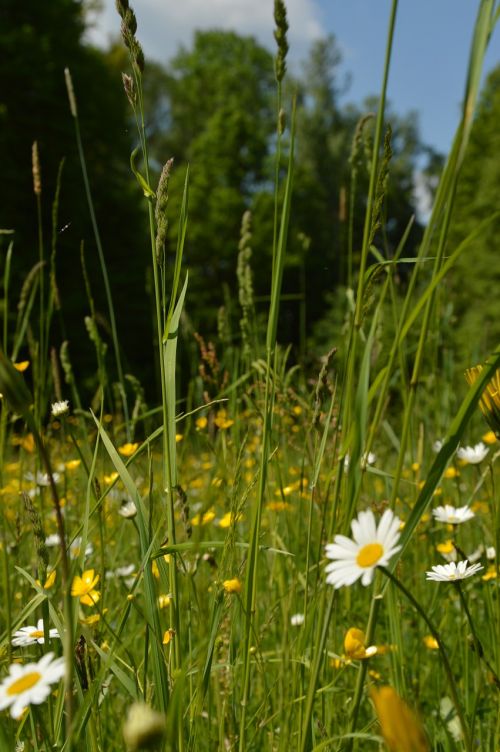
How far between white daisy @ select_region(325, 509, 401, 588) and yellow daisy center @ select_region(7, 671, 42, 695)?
21 centimetres

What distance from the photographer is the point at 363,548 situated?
18.0 inches

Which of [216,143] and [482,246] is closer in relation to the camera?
[482,246]

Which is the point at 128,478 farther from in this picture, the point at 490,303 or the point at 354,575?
the point at 490,303

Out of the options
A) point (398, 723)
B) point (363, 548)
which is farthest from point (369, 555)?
point (398, 723)

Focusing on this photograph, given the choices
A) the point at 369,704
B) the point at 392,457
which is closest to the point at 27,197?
the point at 392,457

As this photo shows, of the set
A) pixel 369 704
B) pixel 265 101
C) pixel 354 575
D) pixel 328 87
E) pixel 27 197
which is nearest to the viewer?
pixel 354 575

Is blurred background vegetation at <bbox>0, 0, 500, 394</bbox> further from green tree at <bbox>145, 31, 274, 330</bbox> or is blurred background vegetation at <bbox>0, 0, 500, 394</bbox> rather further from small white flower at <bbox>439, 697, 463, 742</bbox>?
small white flower at <bbox>439, 697, 463, 742</bbox>

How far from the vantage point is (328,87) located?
2172 centimetres

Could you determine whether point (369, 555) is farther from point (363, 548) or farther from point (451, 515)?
point (451, 515)

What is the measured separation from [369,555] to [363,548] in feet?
0.04

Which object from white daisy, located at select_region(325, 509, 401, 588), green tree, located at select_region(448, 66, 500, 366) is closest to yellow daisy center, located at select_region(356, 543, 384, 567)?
white daisy, located at select_region(325, 509, 401, 588)

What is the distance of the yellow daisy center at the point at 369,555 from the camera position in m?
0.43

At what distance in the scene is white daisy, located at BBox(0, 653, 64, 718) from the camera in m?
0.41

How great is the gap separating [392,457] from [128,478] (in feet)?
7.41
